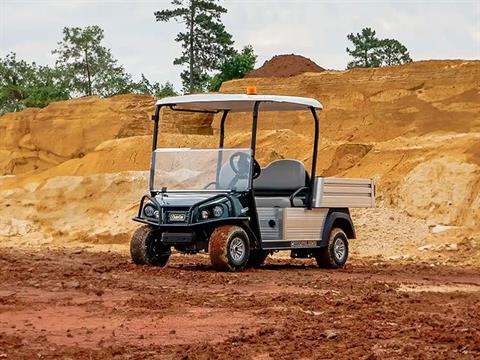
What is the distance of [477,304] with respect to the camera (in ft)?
42.4

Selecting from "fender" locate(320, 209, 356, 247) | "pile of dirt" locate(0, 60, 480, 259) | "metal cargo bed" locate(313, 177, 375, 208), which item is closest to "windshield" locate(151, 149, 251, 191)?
"metal cargo bed" locate(313, 177, 375, 208)

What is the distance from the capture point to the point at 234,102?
58.6 ft

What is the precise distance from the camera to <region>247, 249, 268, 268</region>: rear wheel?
18250mm

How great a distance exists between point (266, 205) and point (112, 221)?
11.4 m

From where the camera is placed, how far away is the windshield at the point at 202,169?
56.9 ft

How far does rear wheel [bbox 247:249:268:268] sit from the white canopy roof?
251cm

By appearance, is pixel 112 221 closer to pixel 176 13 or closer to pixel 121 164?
pixel 121 164

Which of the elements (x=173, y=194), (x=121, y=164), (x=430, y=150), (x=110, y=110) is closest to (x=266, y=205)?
(x=173, y=194)

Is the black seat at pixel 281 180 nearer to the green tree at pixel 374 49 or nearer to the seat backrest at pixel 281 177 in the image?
the seat backrest at pixel 281 177

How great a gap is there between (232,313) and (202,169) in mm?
5996

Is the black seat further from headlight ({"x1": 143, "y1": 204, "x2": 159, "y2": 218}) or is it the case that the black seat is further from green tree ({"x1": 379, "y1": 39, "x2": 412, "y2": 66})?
green tree ({"x1": 379, "y1": 39, "x2": 412, "y2": 66})

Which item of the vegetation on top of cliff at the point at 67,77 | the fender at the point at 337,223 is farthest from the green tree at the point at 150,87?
the fender at the point at 337,223

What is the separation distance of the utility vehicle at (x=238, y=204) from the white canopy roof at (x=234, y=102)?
2 cm

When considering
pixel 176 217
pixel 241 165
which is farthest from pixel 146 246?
pixel 241 165
